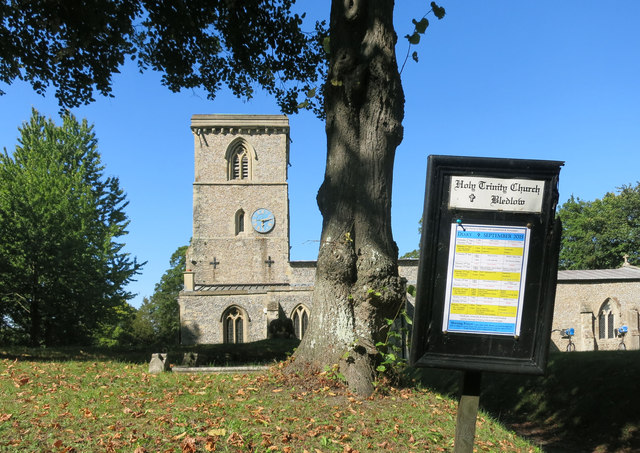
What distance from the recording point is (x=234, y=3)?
9.43m

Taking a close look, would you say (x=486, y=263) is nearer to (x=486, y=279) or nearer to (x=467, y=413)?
(x=486, y=279)

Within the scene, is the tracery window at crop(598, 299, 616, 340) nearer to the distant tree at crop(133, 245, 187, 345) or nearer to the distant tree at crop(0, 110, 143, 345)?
the distant tree at crop(0, 110, 143, 345)

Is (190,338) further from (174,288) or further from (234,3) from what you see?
(234,3)

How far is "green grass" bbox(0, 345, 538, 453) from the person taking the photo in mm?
3852

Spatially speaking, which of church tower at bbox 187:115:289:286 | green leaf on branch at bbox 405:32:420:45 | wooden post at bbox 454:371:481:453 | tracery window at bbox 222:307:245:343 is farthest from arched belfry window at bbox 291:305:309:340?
wooden post at bbox 454:371:481:453

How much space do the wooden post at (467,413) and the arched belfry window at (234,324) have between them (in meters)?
27.7

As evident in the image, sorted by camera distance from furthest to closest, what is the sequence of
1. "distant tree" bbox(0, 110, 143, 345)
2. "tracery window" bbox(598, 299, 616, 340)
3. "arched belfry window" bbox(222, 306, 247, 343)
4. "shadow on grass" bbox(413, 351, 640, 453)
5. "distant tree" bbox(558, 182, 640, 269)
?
1. "distant tree" bbox(558, 182, 640, 269)
2. "tracery window" bbox(598, 299, 616, 340)
3. "arched belfry window" bbox(222, 306, 247, 343)
4. "distant tree" bbox(0, 110, 143, 345)
5. "shadow on grass" bbox(413, 351, 640, 453)

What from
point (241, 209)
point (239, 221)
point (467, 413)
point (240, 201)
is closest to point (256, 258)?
point (239, 221)

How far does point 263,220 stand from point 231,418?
29.9 meters

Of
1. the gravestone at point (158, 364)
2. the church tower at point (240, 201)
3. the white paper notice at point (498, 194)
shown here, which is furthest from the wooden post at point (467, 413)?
the church tower at point (240, 201)

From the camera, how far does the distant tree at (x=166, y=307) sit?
42.2 metres

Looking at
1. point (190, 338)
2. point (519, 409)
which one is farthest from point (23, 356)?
point (190, 338)

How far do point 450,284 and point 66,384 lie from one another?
626cm

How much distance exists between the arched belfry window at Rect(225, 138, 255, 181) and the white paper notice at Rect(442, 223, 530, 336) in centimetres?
3331
